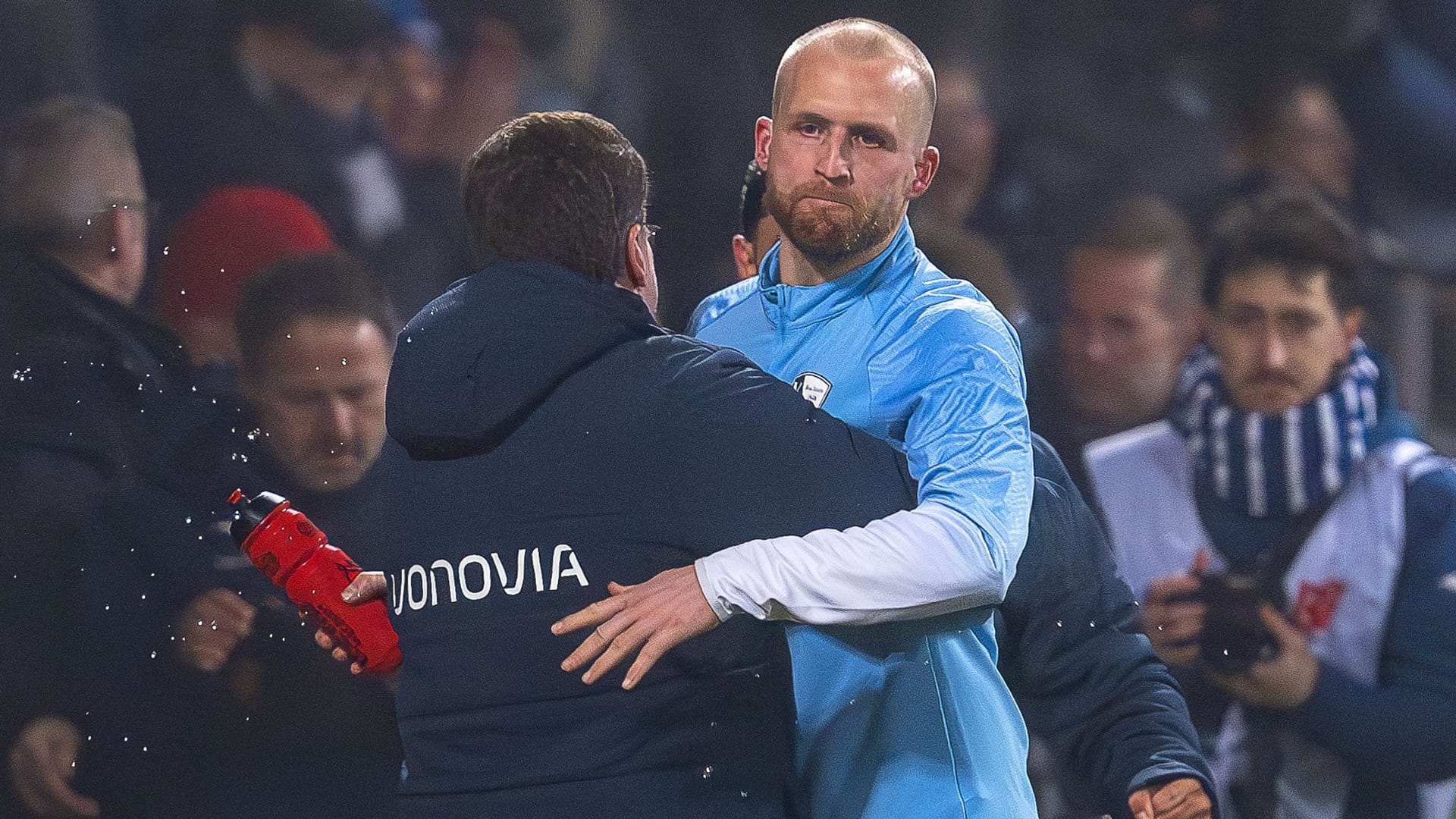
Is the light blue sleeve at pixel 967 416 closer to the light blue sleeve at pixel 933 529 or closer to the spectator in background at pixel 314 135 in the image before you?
the light blue sleeve at pixel 933 529

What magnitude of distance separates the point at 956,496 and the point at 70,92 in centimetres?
299

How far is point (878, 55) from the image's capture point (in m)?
1.79

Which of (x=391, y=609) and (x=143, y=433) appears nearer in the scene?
(x=391, y=609)

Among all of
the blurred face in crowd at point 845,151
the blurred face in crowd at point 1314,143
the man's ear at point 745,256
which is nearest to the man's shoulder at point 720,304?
the blurred face in crowd at point 845,151

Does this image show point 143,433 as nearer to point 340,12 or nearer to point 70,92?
point 70,92

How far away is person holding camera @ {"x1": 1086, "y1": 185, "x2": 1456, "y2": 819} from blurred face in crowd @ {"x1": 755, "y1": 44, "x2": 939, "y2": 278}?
227 cm

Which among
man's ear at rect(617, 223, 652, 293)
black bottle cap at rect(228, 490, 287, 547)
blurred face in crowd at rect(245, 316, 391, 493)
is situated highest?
man's ear at rect(617, 223, 652, 293)

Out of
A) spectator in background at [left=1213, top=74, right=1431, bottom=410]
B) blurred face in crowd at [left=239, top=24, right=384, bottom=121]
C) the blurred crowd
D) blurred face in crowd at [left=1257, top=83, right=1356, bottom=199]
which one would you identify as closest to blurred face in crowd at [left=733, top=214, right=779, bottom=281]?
the blurred crowd

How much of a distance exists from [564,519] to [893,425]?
1.42ft

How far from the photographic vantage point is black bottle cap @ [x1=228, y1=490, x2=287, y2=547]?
1.71 meters

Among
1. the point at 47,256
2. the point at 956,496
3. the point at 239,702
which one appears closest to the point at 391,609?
the point at 956,496

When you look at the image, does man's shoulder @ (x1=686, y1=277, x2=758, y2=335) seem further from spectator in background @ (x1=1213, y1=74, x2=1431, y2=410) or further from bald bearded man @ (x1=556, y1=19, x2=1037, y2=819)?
spectator in background @ (x1=1213, y1=74, x2=1431, y2=410)

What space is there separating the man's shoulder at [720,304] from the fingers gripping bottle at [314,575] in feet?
1.89

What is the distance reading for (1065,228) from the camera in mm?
4188
